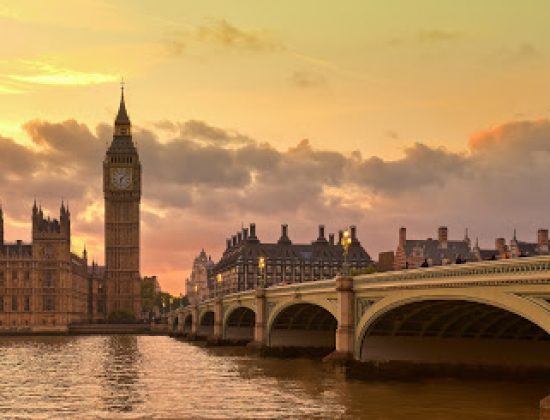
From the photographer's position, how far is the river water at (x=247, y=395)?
43.3 meters

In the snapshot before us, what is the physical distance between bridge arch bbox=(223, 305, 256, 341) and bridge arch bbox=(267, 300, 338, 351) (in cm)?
2699

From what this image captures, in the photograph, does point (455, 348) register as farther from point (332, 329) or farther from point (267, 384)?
point (332, 329)

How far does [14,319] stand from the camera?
627 ft

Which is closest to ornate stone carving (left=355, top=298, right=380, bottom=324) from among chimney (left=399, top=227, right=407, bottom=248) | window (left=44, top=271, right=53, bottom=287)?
chimney (left=399, top=227, right=407, bottom=248)

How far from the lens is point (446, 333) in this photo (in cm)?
5878

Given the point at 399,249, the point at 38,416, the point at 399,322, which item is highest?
the point at 399,249

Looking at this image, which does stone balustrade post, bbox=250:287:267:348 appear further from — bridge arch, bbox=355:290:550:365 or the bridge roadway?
bridge arch, bbox=355:290:550:365

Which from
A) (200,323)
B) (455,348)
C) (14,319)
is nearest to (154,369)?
(455,348)

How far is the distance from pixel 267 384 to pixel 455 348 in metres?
10.8

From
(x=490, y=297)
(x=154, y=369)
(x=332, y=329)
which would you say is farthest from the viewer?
(x=332, y=329)


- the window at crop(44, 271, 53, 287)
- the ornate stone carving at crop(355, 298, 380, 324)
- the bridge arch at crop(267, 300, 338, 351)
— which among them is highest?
the window at crop(44, 271, 53, 287)

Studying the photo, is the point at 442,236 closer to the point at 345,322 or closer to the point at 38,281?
the point at 38,281

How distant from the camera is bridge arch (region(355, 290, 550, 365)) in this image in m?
53.2

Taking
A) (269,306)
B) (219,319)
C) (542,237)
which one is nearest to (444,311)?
(269,306)
